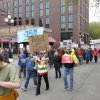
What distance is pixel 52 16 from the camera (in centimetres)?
9088

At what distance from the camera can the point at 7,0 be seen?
98000 millimetres

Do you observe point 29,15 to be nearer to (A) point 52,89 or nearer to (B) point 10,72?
(A) point 52,89

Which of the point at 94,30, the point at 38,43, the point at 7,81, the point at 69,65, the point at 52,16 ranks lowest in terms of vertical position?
the point at 69,65

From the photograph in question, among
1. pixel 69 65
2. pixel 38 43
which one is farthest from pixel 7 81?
pixel 38 43

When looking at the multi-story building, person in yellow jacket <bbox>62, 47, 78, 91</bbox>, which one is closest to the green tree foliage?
the multi-story building

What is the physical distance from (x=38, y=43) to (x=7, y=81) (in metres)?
8.18

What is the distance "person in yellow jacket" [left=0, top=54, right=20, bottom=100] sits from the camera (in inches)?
189

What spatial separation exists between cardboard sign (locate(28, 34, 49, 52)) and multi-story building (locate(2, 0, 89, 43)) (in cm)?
6997

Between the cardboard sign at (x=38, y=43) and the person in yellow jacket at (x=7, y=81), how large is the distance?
8.07 meters

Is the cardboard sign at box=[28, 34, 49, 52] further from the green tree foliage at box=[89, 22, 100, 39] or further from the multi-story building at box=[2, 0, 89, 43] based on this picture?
the green tree foliage at box=[89, 22, 100, 39]

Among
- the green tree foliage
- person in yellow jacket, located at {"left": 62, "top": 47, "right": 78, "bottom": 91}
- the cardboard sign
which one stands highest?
the green tree foliage

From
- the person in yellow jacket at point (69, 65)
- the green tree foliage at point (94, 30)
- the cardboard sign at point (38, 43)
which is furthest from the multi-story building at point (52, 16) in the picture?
the person in yellow jacket at point (69, 65)

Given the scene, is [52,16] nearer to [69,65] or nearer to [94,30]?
[94,30]

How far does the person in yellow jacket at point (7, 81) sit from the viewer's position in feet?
15.7
